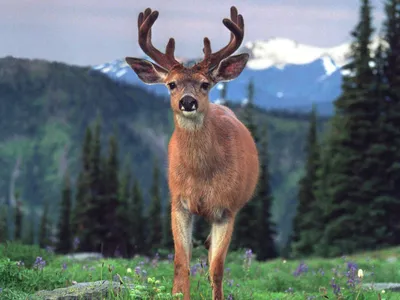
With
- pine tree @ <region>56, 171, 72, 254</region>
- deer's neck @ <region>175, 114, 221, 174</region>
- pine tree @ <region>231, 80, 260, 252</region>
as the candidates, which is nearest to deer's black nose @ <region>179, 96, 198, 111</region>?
deer's neck @ <region>175, 114, 221, 174</region>

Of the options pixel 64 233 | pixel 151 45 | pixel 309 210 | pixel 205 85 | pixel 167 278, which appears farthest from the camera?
pixel 64 233

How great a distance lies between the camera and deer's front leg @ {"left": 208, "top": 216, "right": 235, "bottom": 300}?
28.8 ft

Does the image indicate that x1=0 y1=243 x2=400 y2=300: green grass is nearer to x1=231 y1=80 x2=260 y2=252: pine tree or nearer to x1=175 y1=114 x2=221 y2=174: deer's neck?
x1=175 y1=114 x2=221 y2=174: deer's neck

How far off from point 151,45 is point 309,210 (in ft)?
205

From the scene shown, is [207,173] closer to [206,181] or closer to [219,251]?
[206,181]

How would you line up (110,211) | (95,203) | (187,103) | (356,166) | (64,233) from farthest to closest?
(64,233)
(110,211)
(95,203)
(356,166)
(187,103)

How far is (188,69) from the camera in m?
9.27

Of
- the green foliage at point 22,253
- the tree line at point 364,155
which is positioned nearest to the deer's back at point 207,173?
the green foliage at point 22,253

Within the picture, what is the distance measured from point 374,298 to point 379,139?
Result: 3269 centimetres

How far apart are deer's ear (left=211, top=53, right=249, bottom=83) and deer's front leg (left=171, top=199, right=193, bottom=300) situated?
1665 mm

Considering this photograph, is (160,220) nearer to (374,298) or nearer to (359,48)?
(359,48)

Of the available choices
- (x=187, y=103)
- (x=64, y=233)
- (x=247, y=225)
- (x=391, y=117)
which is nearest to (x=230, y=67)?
(x=187, y=103)

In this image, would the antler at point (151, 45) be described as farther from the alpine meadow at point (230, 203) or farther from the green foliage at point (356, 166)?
the green foliage at point (356, 166)

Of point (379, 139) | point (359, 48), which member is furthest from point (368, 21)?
point (379, 139)
